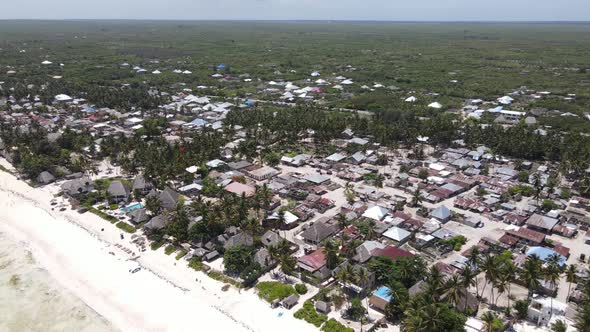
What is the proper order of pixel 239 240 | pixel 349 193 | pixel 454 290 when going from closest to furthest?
pixel 454 290
pixel 239 240
pixel 349 193

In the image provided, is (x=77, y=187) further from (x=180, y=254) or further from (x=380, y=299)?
(x=380, y=299)

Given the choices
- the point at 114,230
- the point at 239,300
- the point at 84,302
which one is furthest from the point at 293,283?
the point at 114,230

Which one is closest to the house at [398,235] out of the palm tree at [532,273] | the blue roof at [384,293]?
the blue roof at [384,293]

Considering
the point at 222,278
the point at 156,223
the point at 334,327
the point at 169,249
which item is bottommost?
the point at 222,278

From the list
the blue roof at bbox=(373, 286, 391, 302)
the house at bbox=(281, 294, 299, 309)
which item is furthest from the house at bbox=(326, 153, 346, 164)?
the house at bbox=(281, 294, 299, 309)

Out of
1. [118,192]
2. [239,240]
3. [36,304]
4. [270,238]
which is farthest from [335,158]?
[36,304]

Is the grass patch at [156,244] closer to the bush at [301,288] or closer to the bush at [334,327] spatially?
the bush at [301,288]

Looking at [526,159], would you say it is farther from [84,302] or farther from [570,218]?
[84,302]
